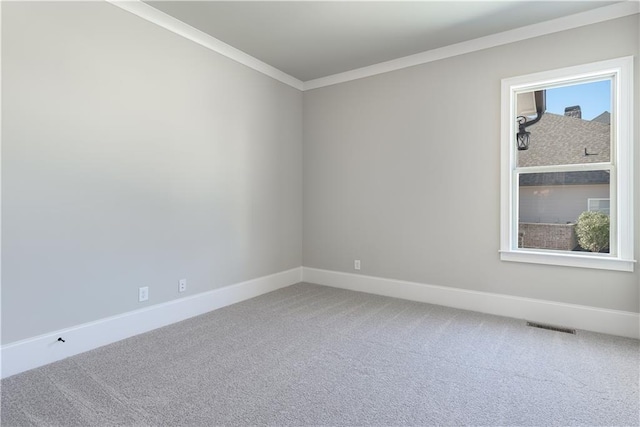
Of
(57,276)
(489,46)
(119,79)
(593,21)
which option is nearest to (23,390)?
(57,276)

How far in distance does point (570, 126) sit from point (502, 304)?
1.79 metres

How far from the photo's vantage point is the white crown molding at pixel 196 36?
2.65m

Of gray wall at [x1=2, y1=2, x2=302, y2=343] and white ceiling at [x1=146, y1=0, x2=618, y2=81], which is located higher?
white ceiling at [x1=146, y1=0, x2=618, y2=81]

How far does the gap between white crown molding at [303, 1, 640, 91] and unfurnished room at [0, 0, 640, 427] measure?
0.06 feet

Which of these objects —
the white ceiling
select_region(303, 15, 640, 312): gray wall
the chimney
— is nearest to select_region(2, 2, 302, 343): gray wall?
the white ceiling

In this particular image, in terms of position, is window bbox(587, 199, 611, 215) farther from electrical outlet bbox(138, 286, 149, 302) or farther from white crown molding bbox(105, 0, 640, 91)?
electrical outlet bbox(138, 286, 149, 302)

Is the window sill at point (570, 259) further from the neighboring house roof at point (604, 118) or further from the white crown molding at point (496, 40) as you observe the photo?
the white crown molding at point (496, 40)

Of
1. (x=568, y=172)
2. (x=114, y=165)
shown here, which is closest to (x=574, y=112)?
(x=568, y=172)

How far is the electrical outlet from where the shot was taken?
274cm

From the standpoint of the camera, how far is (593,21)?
109 inches

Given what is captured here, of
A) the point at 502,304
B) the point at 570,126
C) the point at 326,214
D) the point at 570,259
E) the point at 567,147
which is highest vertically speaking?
the point at 570,126

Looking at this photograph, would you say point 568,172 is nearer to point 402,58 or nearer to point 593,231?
point 593,231

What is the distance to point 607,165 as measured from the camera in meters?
2.78

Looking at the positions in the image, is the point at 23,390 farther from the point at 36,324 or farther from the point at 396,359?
the point at 396,359
